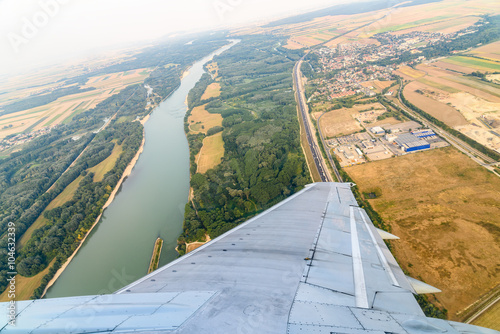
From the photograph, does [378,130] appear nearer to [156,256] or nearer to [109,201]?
[156,256]

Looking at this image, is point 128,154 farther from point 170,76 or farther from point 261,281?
point 170,76

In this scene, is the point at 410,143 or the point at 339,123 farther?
the point at 339,123

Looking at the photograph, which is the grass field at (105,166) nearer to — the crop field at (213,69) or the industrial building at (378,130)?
the industrial building at (378,130)

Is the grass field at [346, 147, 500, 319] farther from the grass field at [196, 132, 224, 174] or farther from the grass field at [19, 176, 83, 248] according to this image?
the grass field at [19, 176, 83, 248]

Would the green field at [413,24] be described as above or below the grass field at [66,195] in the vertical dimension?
above

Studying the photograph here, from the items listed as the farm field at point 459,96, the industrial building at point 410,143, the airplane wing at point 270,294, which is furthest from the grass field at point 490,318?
the farm field at point 459,96

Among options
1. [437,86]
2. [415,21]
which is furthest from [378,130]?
[415,21]
